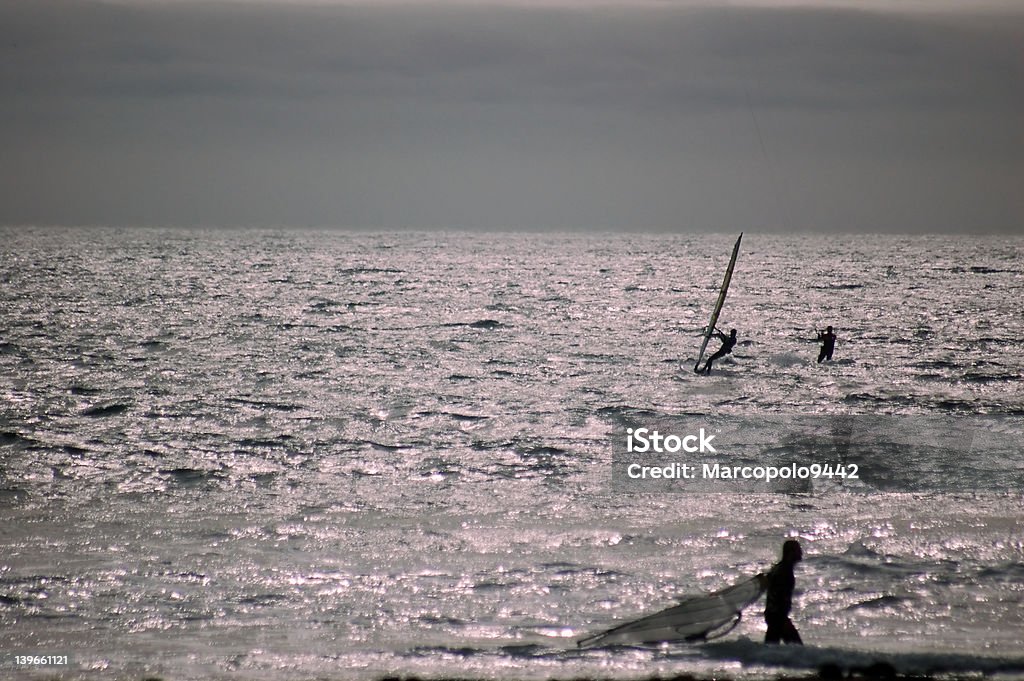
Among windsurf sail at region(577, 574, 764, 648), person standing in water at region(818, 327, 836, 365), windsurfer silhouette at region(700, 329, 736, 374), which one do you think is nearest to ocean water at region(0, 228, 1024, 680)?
windsurf sail at region(577, 574, 764, 648)

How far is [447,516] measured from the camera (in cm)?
2109

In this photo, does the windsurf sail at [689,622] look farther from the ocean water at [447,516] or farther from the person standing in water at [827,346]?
the person standing in water at [827,346]

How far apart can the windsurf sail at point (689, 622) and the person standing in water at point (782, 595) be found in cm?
21

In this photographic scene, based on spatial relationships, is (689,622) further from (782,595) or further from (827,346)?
(827,346)

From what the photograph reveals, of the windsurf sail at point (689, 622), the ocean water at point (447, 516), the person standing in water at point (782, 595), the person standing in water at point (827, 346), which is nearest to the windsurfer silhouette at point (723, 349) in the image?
the ocean water at point (447, 516)

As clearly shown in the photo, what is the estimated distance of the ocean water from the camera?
13.8 m

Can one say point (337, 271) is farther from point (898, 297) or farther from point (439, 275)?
point (898, 297)

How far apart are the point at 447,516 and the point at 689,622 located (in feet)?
26.6

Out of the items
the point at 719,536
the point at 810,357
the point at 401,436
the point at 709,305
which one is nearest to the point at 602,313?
the point at 709,305

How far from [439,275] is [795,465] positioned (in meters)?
114

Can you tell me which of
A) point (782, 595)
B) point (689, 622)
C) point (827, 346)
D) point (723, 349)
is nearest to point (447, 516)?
point (689, 622)

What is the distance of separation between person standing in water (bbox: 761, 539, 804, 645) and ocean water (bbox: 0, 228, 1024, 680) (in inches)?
15.0

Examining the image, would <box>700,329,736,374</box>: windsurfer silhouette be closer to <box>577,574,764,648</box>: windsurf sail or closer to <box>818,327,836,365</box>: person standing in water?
<box>818,327,836,365</box>: person standing in water

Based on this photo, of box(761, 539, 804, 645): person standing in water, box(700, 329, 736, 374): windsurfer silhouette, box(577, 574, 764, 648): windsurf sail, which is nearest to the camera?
box(761, 539, 804, 645): person standing in water
